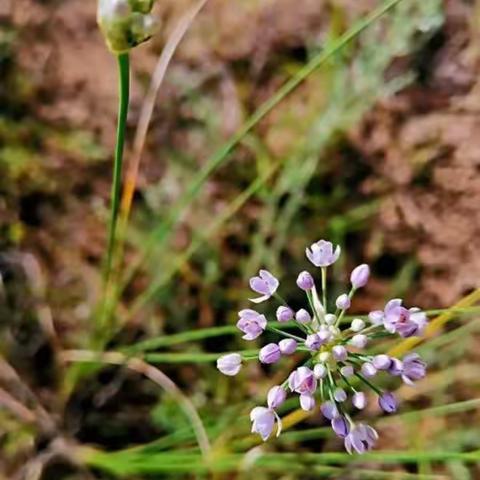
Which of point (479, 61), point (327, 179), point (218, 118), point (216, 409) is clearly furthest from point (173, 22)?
Result: point (216, 409)

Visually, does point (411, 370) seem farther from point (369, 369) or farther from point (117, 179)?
point (117, 179)

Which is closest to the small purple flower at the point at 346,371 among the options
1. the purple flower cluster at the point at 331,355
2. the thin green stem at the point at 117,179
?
the purple flower cluster at the point at 331,355

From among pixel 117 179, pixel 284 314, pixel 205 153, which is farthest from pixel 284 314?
pixel 205 153

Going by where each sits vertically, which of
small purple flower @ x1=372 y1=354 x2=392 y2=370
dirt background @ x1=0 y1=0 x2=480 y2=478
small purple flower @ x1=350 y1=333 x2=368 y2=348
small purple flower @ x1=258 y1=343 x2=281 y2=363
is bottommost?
dirt background @ x1=0 y1=0 x2=480 y2=478

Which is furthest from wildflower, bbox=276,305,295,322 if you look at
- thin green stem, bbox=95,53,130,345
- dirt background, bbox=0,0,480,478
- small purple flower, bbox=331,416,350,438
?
dirt background, bbox=0,0,480,478

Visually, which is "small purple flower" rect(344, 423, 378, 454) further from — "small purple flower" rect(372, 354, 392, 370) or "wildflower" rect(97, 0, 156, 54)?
"wildflower" rect(97, 0, 156, 54)
